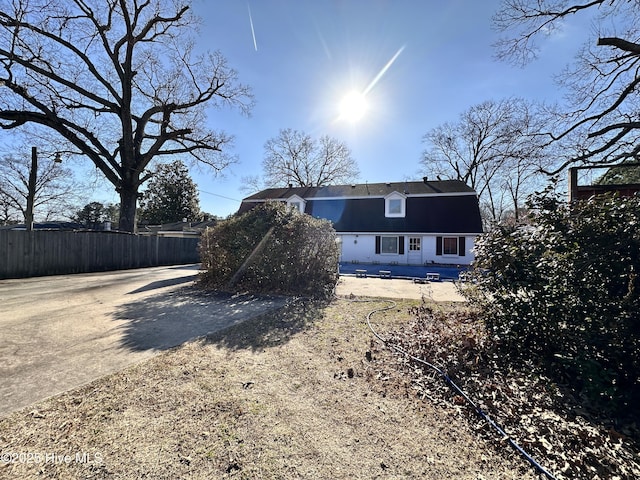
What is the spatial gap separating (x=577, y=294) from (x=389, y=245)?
57.3 feet

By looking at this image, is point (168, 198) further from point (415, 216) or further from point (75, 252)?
point (415, 216)

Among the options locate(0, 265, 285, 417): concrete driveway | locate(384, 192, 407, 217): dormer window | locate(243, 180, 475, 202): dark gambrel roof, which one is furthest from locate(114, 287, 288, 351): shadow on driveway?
locate(243, 180, 475, 202): dark gambrel roof

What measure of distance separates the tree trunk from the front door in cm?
1754

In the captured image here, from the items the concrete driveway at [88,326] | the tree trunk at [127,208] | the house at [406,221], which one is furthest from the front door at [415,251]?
the tree trunk at [127,208]

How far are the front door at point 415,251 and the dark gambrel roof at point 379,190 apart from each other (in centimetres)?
370

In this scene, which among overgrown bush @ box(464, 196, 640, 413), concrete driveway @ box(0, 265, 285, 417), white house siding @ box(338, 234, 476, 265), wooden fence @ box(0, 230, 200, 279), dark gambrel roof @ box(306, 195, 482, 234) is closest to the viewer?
overgrown bush @ box(464, 196, 640, 413)

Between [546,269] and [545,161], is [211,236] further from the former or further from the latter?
[545,161]

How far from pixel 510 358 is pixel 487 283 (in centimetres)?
97

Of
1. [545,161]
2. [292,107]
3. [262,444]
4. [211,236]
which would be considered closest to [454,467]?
[262,444]

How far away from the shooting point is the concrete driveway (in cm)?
301

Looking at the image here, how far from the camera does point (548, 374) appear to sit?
10.6 feet

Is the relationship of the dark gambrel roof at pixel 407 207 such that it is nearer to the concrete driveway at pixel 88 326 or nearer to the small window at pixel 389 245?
the small window at pixel 389 245

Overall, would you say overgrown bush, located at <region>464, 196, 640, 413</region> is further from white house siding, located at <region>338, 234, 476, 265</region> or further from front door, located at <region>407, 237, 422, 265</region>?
front door, located at <region>407, 237, 422, 265</region>

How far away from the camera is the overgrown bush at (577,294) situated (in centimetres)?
268
